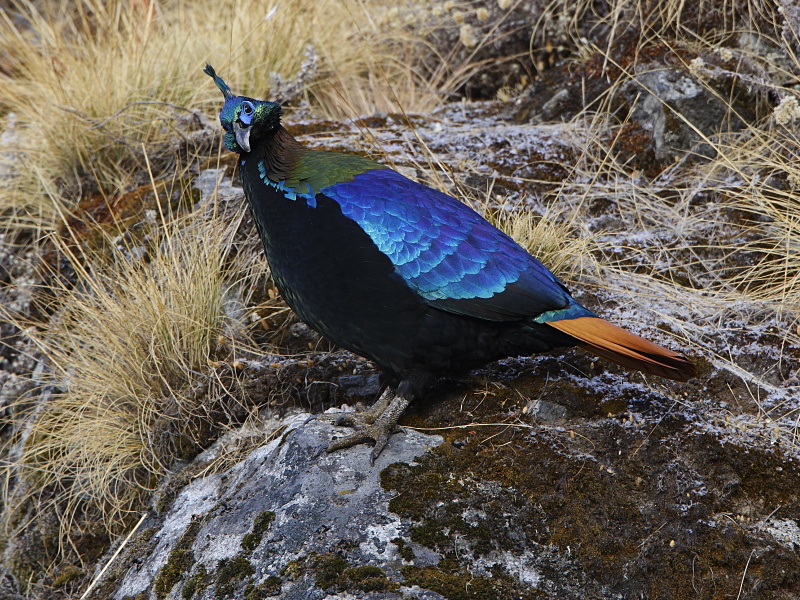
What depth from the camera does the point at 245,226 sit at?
12.4 feet

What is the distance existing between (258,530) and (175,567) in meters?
0.30

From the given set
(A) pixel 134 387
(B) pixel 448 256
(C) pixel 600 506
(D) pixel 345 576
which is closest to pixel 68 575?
(A) pixel 134 387

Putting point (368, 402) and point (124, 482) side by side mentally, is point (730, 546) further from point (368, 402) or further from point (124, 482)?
point (124, 482)

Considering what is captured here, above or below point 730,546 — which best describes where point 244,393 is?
above

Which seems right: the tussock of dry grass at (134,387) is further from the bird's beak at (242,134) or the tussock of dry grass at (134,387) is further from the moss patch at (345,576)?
the moss patch at (345,576)

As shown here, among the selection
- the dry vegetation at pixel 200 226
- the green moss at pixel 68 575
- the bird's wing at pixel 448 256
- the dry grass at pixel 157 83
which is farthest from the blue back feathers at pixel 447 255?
the green moss at pixel 68 575

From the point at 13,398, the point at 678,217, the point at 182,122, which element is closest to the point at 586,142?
the point at 678,217

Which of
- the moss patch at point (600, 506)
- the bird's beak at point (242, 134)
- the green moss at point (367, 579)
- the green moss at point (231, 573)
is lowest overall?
the moss patch at point (600, 506)

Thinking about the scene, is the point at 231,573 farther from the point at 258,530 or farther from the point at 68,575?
the point at 68,575

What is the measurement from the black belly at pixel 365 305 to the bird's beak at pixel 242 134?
0.27 metres

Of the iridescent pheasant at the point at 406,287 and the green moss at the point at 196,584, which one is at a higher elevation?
the iridescent pheasant at the point at 406,287

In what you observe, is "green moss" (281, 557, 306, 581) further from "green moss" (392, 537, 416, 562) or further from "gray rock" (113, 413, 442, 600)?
"green moss" (392, 537, 416, 562)

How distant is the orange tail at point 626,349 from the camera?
2.52 metres

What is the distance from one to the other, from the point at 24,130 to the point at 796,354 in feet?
14.7
